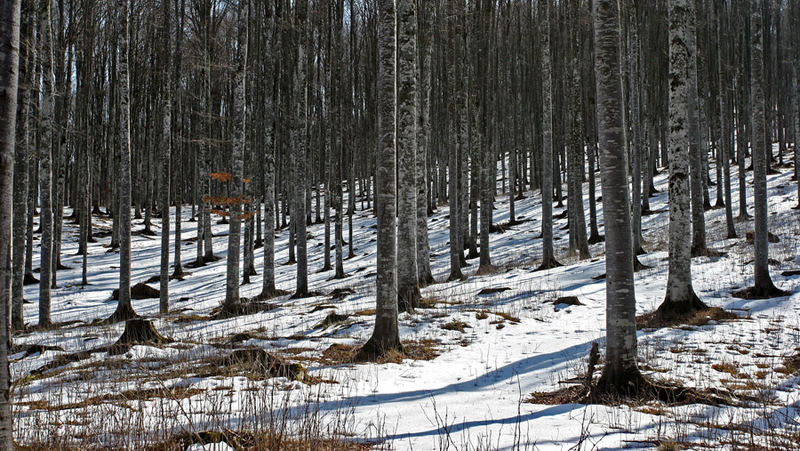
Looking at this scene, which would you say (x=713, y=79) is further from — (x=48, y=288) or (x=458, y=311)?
(x=48, y=288)

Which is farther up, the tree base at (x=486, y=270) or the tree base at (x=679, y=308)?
the tree base at (x=679, y=308)

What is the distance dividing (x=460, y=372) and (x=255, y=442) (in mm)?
3361

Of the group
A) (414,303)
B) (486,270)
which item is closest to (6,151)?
(414,303)

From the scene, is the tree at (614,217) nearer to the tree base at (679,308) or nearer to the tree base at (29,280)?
the tree base at (679,308)

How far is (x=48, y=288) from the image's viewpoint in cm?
1235

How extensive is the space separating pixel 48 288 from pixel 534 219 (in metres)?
20.7

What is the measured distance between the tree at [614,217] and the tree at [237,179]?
9.31 m

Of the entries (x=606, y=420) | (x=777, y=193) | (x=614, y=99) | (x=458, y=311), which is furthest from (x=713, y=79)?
(x=606, y=420)

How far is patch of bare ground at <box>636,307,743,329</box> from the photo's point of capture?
26.4 ft

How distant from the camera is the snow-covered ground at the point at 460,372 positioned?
3.73 metres

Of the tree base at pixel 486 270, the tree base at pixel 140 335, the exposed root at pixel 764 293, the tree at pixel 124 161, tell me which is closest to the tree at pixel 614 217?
the exposed root at pixel 764 293

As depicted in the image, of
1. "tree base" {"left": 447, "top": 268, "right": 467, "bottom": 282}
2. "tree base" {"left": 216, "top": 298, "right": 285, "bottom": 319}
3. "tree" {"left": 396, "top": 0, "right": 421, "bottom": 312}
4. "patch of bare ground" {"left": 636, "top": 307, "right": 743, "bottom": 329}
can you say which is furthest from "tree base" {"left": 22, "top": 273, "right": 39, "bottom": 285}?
"patch of bare ground" {"left": 636, "top": 307, "right": 743, "bottom": 329}

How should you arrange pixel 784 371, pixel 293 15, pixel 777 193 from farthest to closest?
pixel 777 193, pixel 293 15, pixel 784 371

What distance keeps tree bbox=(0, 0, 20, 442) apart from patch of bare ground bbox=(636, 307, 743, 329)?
832 cm
